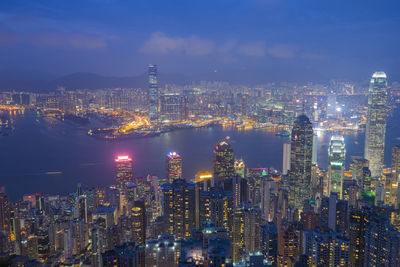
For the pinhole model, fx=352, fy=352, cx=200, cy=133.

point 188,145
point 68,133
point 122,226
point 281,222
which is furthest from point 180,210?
point 68,133

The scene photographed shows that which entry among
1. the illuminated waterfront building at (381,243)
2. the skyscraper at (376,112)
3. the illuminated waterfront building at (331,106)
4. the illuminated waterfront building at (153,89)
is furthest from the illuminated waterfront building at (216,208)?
the illuminated waterfront building at (153,89)

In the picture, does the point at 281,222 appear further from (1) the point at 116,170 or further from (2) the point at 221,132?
(2) the point at 221,132

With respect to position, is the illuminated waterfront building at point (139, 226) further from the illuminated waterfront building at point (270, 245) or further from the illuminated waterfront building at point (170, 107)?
the illuminated waterfront building at point (170, 107)

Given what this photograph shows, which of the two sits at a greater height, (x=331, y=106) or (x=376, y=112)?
(x=331, y=106)

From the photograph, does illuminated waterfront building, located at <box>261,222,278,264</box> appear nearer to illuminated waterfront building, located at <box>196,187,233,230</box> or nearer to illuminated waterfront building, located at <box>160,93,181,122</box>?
illuminated waterfront building, located at <box>196,187,233,230</box>

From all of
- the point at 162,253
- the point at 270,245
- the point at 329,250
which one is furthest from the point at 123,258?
the point at 329,250

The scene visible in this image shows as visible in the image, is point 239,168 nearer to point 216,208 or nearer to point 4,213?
point 216,208
